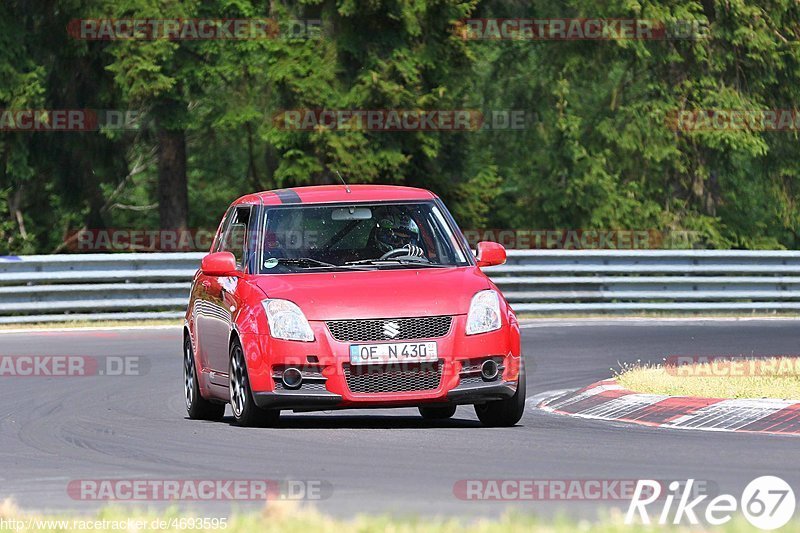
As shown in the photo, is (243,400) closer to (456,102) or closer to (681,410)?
(681,410)

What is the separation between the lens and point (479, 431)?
1152cm

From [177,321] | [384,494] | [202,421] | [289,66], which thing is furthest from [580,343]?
[289,66]

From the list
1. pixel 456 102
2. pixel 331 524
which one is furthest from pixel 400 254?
pixel 456 102

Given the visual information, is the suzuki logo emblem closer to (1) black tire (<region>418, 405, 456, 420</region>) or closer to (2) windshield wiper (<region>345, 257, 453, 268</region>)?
(2) windshield wiper (<region>345, 257, 453, 268</region>)

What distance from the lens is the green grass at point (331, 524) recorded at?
6.93 metres

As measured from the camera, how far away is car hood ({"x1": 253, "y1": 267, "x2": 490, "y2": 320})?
37.1 ft

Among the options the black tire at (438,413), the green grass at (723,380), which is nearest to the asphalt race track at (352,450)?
the black tire at (438,413)

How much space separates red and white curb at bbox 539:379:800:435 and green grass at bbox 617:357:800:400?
205mm

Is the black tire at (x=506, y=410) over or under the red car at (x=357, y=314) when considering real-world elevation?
under

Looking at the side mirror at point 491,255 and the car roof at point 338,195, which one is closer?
the side mirror at point 491,255

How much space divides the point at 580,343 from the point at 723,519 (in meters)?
12.8

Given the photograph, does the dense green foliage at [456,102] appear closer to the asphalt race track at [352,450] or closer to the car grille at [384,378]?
the asphalt race track at [352,450]

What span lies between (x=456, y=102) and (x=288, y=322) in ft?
94.1

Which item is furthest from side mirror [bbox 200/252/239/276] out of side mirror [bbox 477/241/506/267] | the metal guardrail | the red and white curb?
the metal guardrail
